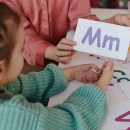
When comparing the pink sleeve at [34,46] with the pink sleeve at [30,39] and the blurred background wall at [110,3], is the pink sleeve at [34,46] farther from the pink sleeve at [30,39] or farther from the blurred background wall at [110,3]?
the blurred background wall at [110,3]

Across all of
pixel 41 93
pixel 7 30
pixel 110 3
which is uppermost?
pixel 7 30

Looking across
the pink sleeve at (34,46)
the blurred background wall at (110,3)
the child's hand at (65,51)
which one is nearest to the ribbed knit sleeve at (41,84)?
the child's hand at (65,51)

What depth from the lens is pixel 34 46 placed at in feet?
3.78

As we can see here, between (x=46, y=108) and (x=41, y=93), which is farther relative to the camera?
(x=41, y=93)

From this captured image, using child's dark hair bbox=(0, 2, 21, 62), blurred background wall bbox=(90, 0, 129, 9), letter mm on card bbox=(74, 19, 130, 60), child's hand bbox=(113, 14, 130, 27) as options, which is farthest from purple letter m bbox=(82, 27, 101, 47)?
blurred background wall bbox=(90, 0, 129, 9)

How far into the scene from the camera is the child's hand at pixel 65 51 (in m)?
1.01

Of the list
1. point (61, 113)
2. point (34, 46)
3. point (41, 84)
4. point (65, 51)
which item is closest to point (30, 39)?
point (34, 46)

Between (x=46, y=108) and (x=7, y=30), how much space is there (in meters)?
0.19

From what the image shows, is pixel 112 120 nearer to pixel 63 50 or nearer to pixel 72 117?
pixel 72 117

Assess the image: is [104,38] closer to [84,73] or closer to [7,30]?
[84,73]

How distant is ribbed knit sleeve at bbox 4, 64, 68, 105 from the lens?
888mm

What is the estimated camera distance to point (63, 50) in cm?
104

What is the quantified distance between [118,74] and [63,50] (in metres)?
0.19

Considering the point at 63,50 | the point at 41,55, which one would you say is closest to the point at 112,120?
the point at 63,50
